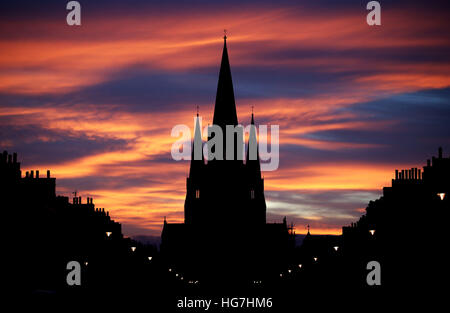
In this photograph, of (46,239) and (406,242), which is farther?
(406,242)

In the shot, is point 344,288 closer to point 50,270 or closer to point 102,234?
point 102,234

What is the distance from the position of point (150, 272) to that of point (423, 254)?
6625 cm

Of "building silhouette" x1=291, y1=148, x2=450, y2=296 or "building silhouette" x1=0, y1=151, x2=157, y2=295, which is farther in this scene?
"building silhouette" x1=0, y1=151, x2=157, y2=295

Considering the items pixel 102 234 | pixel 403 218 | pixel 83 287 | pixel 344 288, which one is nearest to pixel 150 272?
pixel 102 234

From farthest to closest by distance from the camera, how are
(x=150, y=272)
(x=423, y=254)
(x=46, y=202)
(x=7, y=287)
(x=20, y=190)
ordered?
(x=150, y=272) → (x=46, y=202) → (x=20, y=190) → (x=423, y=254) → (x=7, y=287)

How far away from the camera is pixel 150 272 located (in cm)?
13400

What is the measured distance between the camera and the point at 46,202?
9156cm

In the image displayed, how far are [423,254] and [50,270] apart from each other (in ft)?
86.3

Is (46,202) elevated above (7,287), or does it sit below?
above

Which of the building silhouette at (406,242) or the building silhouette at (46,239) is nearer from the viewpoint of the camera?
the building silhouette at (406,242)

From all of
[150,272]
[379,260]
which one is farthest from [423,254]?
[150,272]
